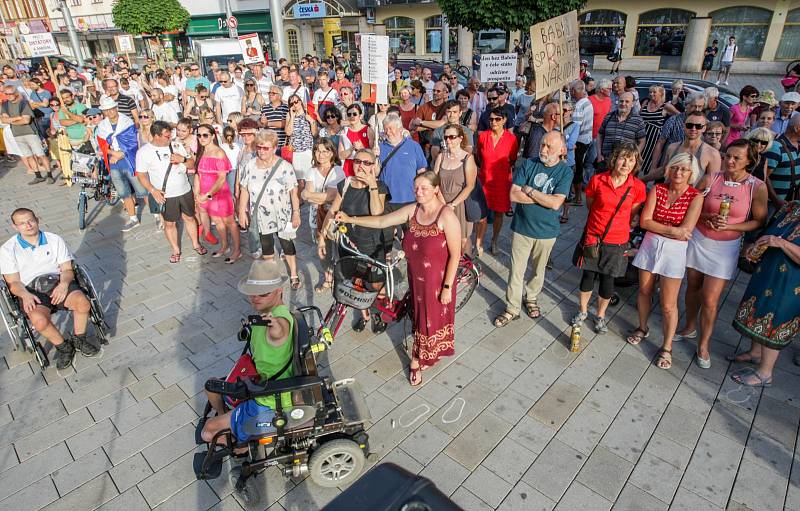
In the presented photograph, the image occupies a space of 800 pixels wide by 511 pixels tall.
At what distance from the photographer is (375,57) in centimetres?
639

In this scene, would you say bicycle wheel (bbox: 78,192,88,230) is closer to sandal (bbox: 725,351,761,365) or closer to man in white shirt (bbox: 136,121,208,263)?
man in white shirt (bbox: 136,121,208,263)

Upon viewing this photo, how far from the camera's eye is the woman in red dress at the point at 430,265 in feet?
12.3

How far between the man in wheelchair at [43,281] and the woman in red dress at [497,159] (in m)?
4.54

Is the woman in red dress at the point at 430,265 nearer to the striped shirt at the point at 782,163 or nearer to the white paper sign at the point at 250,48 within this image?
the striped shirt at the point at 782,163

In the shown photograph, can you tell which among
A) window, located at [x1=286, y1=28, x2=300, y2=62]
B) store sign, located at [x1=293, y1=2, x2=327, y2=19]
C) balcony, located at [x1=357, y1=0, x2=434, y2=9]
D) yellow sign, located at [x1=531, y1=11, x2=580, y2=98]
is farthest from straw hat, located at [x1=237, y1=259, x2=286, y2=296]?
window, located at [x1=286, y1=28, x2=300, y2=62]

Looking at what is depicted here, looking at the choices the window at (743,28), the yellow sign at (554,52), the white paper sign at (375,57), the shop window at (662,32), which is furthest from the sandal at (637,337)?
the shop window at (662,32)

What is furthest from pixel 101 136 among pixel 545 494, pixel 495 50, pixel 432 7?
pixel 432 7

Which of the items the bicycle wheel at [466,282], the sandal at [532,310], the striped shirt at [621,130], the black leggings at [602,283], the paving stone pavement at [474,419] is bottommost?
the paving stone pavement at [474,419]

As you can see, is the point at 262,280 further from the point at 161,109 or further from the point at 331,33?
the point at 331,33

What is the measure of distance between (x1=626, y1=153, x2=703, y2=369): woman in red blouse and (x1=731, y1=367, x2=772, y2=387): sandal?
52 centimetres

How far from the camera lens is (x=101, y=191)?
843 centimetres

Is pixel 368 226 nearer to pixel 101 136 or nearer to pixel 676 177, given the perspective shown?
pixel 676 177

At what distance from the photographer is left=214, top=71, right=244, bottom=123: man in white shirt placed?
33.4 ft

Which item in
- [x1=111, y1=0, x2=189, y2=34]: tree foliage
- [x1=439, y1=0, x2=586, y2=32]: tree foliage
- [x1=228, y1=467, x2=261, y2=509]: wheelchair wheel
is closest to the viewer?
[x1=228, y1=467, x2=261, y2=509]: wheelchair wheel
